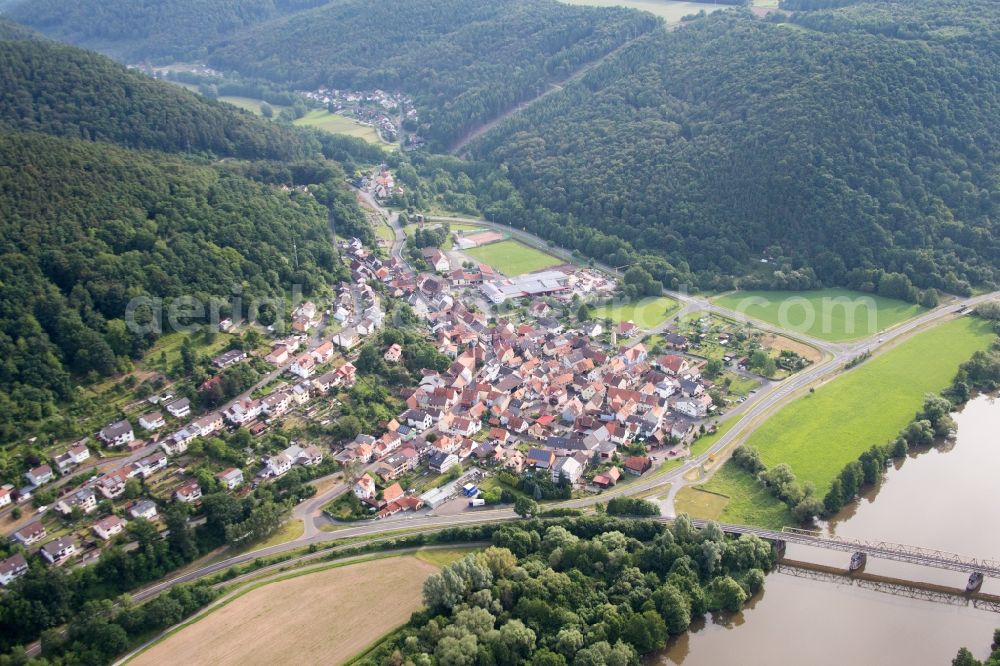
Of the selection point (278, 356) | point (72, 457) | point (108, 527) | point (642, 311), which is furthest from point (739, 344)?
point (72, 457)

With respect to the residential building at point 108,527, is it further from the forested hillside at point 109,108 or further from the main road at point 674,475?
the forested hillside at point 109,108

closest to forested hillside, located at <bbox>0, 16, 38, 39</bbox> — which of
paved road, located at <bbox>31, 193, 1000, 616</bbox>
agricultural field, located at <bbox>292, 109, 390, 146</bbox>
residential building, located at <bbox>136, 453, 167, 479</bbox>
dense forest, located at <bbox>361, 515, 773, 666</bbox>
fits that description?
agricultural field, located at <bbox>292, 109, 390, 146</bbox>

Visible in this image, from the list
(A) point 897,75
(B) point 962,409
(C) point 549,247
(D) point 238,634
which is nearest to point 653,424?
(B) point 962,409

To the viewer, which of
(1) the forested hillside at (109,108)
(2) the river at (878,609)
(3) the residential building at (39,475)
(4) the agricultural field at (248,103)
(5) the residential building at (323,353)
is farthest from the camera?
(4) the agricultural field at (248,103)

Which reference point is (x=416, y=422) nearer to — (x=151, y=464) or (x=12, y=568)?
(x=151, y=464)

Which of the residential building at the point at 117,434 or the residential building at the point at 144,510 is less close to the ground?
the residential building at the point at 117,434

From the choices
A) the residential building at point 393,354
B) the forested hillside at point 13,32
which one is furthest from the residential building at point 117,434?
the forested hillside at point 13,32
